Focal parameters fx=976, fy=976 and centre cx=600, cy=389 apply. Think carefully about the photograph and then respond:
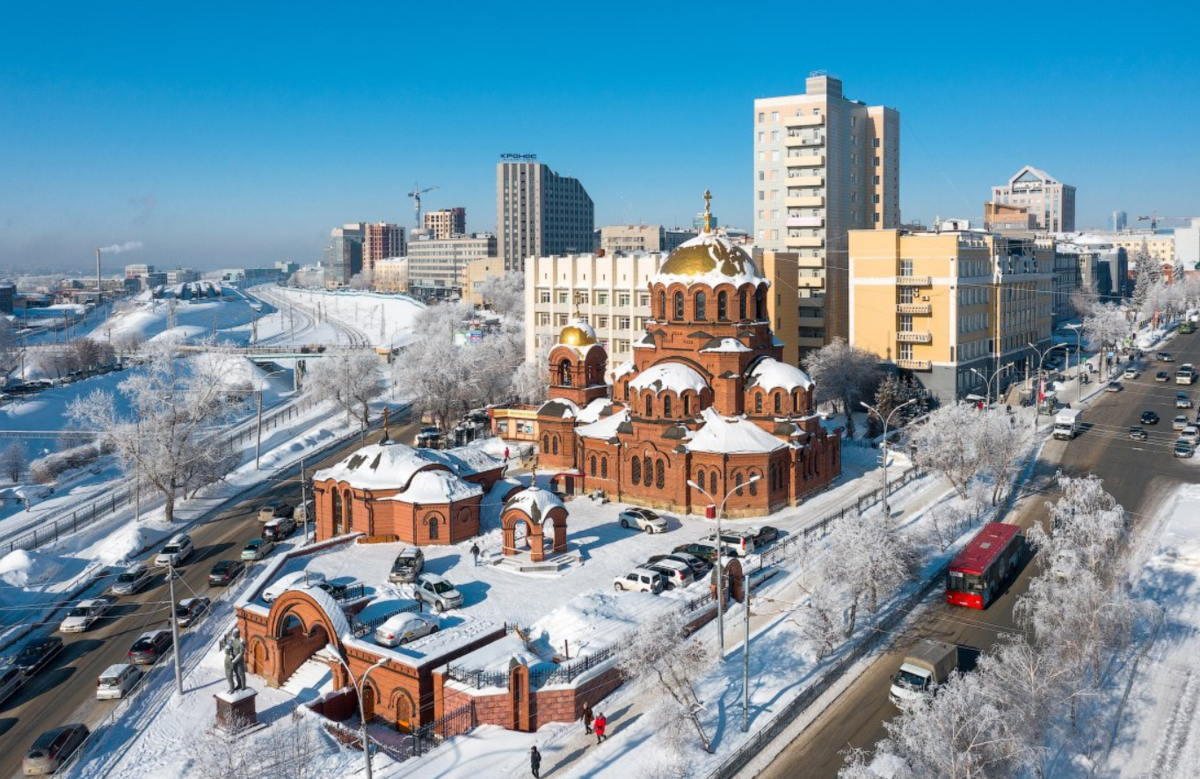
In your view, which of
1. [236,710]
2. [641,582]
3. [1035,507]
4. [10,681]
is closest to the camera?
[236,710]

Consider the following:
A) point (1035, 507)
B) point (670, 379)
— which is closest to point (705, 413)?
point (670, 379)

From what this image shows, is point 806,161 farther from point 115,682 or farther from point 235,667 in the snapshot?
point 115,682

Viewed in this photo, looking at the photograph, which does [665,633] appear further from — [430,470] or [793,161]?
[793,161]

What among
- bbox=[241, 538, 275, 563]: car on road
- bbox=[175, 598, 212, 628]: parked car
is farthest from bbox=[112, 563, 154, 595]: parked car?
bbox=[241, 538, 275, 563]: car on road

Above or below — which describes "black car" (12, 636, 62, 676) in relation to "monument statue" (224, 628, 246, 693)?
below

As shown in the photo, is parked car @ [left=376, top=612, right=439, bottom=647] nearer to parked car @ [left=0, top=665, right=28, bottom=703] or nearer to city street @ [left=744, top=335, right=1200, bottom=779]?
city street @ [left=744, top=335, right=1200, bottom=779]
